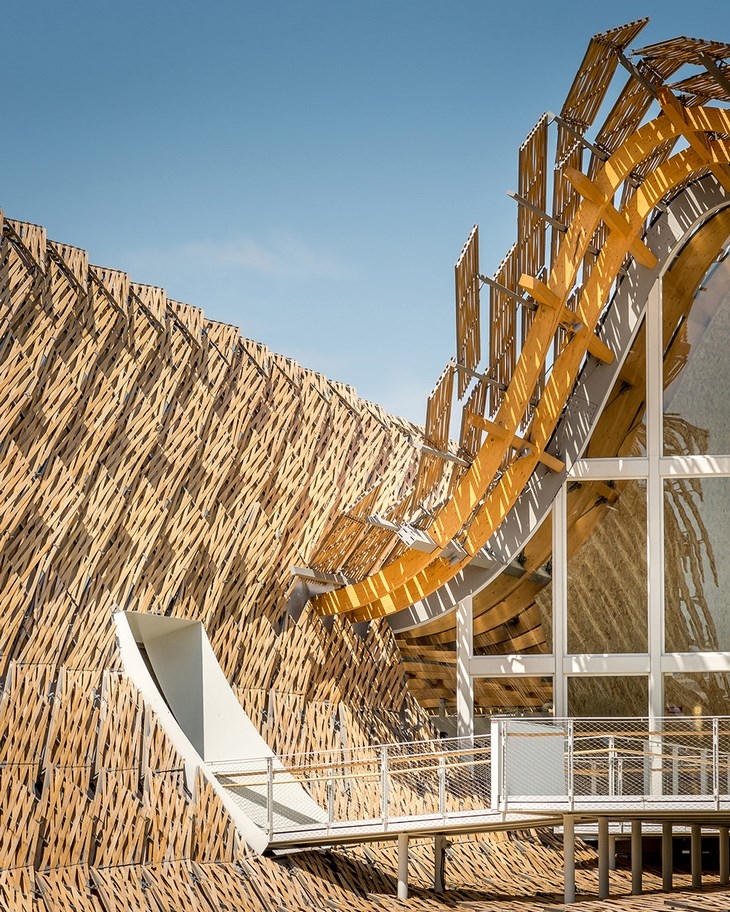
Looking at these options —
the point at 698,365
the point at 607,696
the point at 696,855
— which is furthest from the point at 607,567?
the point at 696,855

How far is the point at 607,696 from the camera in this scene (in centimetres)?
1497

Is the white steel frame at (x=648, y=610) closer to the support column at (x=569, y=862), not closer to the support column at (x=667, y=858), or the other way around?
the support column at (x=667, y=858)

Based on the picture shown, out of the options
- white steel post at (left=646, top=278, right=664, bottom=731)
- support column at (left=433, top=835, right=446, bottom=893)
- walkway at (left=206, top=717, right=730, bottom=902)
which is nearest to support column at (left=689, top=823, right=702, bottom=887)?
walkway at (left=206, top=717, right=730, bottom=902)

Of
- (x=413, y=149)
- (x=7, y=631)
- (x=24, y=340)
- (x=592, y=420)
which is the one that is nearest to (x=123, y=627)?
(x=7, y=631)

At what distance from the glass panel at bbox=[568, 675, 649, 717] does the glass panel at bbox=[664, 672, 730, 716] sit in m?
0.29

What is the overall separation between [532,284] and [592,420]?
8.28ft

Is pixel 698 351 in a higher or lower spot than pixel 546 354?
higher

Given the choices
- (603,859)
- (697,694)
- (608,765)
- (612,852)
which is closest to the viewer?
(603,859)

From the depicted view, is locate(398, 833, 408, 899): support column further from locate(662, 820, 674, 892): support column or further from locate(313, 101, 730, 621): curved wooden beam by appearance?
locate(313, 101, 730, 621): curved wooden beam

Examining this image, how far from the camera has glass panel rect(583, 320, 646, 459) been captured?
15.5 m

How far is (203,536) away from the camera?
44.2ft

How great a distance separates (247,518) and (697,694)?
5.52 m

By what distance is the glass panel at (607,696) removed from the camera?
14.9 metres

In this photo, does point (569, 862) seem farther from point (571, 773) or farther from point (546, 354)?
point (546, 354)
